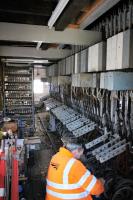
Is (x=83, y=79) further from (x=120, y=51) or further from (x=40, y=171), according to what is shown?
(x=40, y=171)

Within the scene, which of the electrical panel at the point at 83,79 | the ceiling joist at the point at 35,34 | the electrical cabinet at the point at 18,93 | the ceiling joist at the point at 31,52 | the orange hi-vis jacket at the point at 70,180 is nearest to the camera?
→ the orange hi-vis jacket at the point at 70,180

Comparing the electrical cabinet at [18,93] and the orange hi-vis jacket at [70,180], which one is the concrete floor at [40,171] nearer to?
the electrical cabinet at [18,93]

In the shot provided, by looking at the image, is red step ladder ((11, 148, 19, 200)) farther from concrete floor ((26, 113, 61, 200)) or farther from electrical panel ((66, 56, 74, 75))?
electrical panel ((66, 56, 74, 75))

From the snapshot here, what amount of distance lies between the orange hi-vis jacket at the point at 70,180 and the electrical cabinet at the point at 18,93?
5672mm

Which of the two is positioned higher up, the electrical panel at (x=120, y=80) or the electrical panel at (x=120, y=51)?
the electrical panel at (x=120, y=51)

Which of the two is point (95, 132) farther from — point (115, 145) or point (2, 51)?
point (2, 51)

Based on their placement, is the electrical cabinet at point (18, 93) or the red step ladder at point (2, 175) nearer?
the red step ladder at point (2, 175)

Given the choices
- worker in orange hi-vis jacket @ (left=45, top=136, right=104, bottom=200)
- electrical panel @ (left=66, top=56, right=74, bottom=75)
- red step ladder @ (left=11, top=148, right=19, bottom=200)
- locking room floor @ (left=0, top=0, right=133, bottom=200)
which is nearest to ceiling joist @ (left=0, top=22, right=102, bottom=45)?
locking room floor @ (left=0, top=0, right=133, bottom=200)

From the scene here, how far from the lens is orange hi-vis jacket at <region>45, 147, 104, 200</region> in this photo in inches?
86.5

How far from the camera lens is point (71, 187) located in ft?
7.39

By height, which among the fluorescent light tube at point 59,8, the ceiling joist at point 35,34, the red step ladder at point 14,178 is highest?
the fluorescent light tube at point 59,8

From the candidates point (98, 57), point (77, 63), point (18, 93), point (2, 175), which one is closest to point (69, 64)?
point (77, 63)

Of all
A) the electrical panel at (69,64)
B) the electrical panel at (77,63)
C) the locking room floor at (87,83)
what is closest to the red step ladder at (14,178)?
the locking room floor at (87,83)

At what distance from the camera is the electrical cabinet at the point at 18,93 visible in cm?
793
